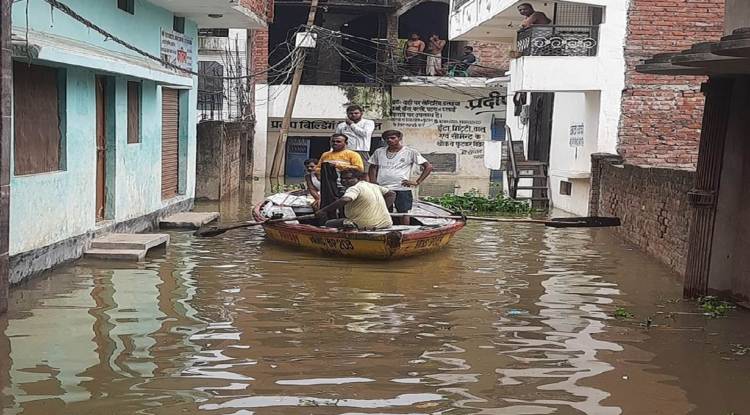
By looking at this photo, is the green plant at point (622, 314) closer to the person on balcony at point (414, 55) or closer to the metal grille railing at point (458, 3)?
the metal grille railing at point (458, 3)

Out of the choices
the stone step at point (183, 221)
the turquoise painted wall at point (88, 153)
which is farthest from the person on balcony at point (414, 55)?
the stone step at point (183, 221)

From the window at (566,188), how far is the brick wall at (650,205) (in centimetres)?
206

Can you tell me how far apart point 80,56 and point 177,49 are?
6707 millimetres

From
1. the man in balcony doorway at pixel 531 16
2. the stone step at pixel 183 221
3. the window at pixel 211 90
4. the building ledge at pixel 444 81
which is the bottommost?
the stone step at pixel 183 221

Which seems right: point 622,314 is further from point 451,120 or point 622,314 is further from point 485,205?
point 451,120

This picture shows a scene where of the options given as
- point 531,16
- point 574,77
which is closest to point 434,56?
point 531,16

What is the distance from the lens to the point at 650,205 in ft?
43.7

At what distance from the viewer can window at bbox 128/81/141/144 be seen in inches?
552

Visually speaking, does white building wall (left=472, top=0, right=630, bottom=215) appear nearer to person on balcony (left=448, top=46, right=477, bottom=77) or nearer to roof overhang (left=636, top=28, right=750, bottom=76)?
roof overhang (left=636, top=28, right=750, bottom=76)

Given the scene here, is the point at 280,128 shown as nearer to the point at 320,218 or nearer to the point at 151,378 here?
the point at 320,218

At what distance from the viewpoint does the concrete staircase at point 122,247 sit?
38.3 feet

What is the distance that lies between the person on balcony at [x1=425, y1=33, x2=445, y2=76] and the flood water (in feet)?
64.0

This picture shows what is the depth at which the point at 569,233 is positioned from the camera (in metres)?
16.3

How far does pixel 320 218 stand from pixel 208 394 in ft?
22.7
